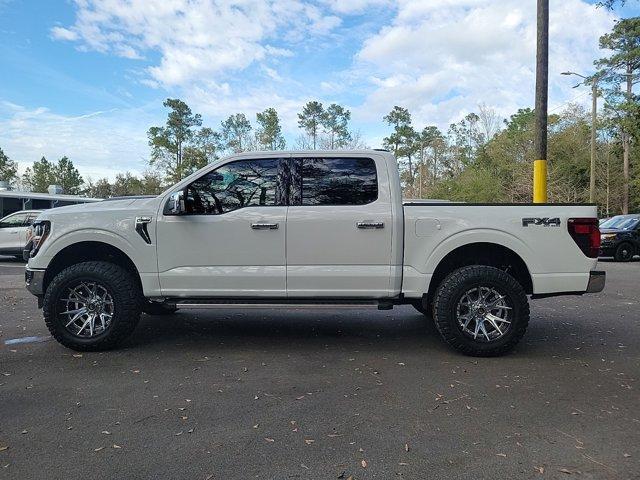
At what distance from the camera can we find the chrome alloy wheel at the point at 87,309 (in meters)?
5.14

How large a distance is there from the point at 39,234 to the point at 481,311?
4.64 meters

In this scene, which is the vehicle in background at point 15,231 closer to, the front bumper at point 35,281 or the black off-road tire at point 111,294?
the front bumper at point 35,281

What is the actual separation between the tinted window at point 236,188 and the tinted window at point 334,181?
0.23 meters

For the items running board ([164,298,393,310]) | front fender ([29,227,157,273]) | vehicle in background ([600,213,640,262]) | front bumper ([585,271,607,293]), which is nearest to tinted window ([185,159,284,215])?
front fender ([29,227,157,273])

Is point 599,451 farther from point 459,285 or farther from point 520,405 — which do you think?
point 459,285

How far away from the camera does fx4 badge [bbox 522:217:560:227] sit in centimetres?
494

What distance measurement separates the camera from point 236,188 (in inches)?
205

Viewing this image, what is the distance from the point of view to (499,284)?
4.89 meters

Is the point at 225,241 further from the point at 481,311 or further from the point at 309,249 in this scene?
the point at 481,311

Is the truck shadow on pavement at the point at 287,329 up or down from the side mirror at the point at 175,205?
down

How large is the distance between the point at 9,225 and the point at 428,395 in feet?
50.9

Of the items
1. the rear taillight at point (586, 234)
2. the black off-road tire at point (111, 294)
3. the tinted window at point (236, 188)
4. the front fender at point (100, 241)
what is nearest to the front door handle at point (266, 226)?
the tinted window at point (236, 188)

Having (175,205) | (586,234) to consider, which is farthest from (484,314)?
(175,205)

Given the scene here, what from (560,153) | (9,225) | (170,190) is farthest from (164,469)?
(560,153)
